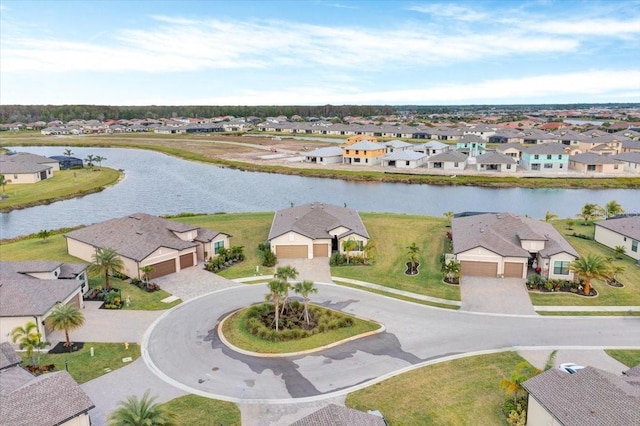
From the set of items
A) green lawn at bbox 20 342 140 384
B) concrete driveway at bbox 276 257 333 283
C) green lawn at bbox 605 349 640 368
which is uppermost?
concrete driveway at bbox 276 257 333 283

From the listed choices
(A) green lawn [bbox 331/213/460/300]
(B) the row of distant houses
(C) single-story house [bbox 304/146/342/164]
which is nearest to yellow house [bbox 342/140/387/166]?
(B) the row of distant houses

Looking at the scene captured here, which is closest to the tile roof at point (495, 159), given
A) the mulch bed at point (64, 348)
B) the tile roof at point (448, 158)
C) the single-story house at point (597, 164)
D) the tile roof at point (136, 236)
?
the tile roof at point (448, 158)

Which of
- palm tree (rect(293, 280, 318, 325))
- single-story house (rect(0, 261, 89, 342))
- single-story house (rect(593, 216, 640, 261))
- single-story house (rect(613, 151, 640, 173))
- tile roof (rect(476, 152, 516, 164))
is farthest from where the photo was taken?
tile roof (rect(476, 152, 516, 164))

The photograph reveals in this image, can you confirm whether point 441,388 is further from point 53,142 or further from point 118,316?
point 53,142

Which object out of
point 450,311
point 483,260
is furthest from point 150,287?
point 483,260

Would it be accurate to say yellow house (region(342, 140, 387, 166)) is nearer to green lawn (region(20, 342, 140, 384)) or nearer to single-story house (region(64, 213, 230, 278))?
single-story house (region(64, 213, 230, 278))

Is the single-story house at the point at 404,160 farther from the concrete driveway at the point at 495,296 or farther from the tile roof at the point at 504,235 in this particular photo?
the concrete driveway at the point at 495,296

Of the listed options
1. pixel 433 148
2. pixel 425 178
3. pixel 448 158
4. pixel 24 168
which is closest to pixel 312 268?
pixel 425 178
